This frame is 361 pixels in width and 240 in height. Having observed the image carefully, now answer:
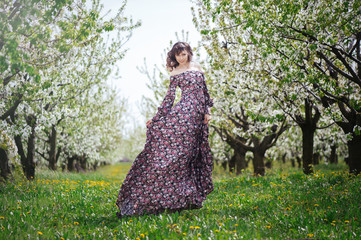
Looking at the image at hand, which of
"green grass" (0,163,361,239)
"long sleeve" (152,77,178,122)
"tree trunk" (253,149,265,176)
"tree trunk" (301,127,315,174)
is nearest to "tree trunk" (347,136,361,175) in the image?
"tree trunk" (301,127,315,174)

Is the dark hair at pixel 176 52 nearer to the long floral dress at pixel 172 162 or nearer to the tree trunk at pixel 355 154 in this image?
the long floral dress at pixel 172 162

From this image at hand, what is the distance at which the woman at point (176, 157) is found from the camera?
5398 millimetres

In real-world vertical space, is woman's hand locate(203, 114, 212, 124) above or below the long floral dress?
above

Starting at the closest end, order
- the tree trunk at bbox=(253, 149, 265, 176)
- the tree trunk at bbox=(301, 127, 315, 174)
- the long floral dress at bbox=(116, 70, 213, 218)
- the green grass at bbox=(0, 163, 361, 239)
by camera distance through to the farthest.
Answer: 1. the green grass at bbox=(0, 163, 361, 239)
2. the long floral dress at bbox=(116, 70, 213, 218)
3. the tree trunk at bbox=(301, 127, 315, 174)
4. the tree trunk at bbox=(253, 149, 265, 176)

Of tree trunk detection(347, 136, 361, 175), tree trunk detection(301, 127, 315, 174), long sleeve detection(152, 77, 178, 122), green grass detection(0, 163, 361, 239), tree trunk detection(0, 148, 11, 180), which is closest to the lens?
green grass detection(0, 163, 361, 239)

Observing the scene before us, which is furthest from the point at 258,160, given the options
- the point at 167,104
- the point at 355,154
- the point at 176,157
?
the point at 176,157

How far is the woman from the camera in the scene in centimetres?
540

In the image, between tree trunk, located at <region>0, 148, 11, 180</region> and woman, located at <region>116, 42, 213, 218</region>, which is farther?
tree trunk, located at <region>0, 148, 11, 180</region>

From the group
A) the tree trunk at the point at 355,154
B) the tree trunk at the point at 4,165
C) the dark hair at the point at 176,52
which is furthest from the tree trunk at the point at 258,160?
the tree trunk at the point at 4,165

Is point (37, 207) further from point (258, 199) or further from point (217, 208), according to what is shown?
point (258, 199)

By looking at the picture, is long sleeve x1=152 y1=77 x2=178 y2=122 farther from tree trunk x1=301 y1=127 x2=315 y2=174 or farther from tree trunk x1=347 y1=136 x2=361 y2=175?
tree trunk x1=301 y1=127 x2=315 y2=174

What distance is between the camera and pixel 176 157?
542 cm

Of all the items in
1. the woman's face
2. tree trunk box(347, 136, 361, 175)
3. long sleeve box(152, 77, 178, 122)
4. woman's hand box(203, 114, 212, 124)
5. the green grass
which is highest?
the woman's face

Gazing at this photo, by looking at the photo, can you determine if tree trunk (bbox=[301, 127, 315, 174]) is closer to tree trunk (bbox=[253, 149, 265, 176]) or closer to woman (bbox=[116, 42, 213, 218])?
tree trunk (bbox=[253, 149, 265, 176])
